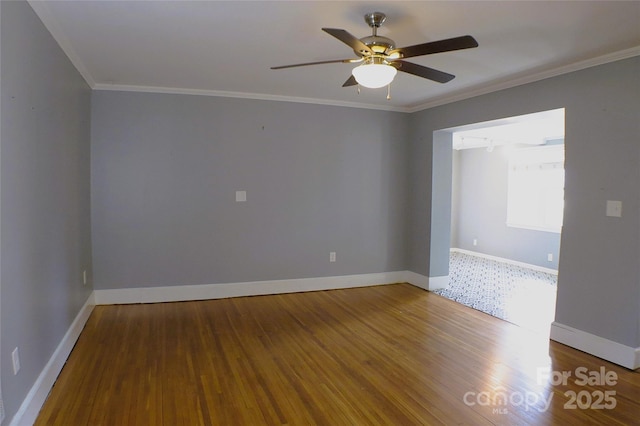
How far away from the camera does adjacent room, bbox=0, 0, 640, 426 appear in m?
2.21

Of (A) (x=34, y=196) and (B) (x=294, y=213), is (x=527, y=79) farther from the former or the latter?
(A) (x=34, y=196)

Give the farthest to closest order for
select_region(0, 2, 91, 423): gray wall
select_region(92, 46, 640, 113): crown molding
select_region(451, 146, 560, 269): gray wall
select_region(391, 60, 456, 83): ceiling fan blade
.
Result: 1. select_region(451, 146, 560, 269): gray wall
2. select_region(92, 46, 640, 113): crown molding
3. select_region(391, 60, 456, 83): ceiling fan blade
4. select_region(0, 2, 91, 423): gray wall

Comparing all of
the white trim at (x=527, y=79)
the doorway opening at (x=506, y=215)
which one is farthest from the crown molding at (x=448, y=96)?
the doorway opening at (x=506, y=215)

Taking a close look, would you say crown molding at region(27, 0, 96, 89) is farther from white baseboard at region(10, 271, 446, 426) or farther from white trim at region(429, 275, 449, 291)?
white trim at region(429, 275, 449, 291)

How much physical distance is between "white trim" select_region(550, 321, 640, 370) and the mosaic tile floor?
0.27m

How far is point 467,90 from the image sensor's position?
404 cm

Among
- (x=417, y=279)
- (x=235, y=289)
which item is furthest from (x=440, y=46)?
(x=417, y=279)

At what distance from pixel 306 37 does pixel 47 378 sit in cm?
275

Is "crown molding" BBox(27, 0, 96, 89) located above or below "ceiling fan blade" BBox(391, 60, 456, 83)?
above

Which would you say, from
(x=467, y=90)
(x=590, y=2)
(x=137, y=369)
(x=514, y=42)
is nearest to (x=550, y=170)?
(x=467, y=90)

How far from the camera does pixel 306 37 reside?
263 centimetres

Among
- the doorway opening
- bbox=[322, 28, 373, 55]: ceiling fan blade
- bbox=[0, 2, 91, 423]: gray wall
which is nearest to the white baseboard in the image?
bbox=[0, 2, 91, 423]: gray wall

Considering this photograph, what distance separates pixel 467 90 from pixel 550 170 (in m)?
3.39

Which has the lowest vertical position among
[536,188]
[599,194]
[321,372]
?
[321,372]
